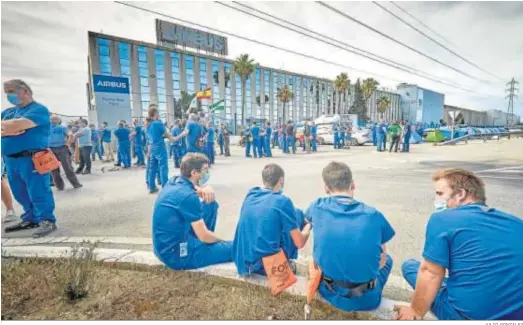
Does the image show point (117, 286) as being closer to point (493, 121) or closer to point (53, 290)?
point (53, 290)

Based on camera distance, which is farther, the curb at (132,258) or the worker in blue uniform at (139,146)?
the worker in blue uniform at (139,146)

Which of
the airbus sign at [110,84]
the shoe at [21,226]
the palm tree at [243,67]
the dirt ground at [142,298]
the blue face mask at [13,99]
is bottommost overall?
the dirt ground at [142,298]

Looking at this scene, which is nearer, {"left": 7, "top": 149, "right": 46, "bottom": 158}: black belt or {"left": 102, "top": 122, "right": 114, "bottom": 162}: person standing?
{"left": 7, "top": 149, "right": 46, "bottom": 158}: black belt

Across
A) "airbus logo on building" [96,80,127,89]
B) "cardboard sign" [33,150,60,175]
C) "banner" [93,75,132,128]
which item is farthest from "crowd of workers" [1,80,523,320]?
"airbus logo on building" [96,80,127,89]

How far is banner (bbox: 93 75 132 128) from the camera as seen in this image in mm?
11322

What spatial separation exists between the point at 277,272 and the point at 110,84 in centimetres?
1250

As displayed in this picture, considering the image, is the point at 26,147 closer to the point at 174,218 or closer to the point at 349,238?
the point at 174,218

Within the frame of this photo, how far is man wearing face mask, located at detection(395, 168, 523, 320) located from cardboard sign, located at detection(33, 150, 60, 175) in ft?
12.2

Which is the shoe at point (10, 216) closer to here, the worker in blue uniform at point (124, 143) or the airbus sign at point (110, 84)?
the worker in blue uniform at point (124, 143)

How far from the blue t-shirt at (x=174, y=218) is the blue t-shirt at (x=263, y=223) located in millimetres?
423

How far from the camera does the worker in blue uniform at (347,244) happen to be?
5.12ft

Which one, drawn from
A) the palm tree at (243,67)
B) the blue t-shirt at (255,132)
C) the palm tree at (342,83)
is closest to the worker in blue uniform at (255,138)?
the blue t-shirt at (255,132)

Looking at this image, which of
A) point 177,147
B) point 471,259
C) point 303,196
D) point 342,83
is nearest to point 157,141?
point 303,196

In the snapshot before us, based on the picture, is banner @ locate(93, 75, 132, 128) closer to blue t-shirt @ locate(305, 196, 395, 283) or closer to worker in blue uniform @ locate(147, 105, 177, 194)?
worker in blue uniform @ locate(147, 105, 177, 194)
